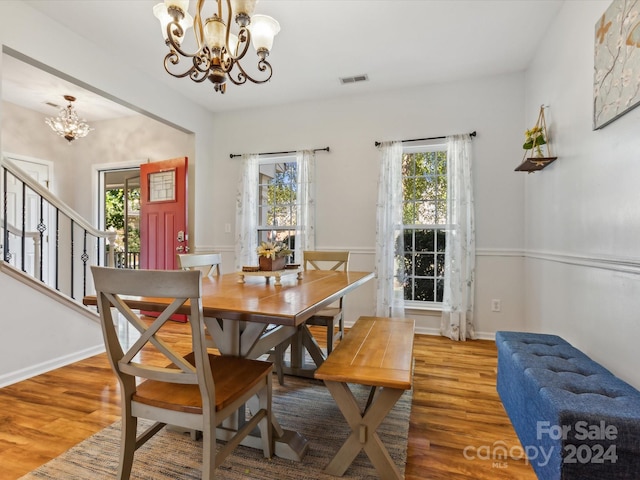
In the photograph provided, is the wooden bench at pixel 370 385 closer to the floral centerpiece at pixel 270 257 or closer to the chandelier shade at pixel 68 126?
the floral centerpiece at pixel 270 257

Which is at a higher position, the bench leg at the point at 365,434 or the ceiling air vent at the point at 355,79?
the ceiling air vent at the point at 355,79

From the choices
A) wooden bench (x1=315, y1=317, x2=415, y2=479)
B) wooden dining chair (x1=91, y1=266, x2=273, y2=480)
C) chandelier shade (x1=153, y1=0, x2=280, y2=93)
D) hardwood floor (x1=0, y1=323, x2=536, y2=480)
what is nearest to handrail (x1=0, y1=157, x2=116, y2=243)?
hardwood floor (x1=0, y1=323, x2=536, y2=480)

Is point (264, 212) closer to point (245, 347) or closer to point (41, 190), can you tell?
point (41, 190)

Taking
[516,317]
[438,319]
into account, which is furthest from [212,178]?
[516,317]

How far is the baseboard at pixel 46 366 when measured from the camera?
2424 mm

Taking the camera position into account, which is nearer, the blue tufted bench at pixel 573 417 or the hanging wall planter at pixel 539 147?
the blue tufted bench at pixel 573 417

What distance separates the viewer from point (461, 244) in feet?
11.7

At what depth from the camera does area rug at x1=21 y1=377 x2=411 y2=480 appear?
149cm

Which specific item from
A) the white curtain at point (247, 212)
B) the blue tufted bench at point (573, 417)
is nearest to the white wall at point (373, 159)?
the white curtain at point (247, 212)

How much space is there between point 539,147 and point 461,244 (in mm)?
1168

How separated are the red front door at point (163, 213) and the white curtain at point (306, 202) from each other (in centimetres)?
145

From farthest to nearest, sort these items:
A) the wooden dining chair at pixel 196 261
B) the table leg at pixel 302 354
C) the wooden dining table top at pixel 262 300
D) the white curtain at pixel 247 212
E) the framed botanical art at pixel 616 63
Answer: the white curtain at pixel 247 212 → the table leg at pixel 302 354 → the wooden dining chair at pixel 196 261 → the framed botanical art at pixel 616 63 → the wooden dining table top at pixel 262 300

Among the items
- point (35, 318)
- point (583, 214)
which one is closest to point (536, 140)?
point (583, 214)

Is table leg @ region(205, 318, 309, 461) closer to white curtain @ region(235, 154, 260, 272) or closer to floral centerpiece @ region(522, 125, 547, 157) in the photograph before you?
floral centerpiece @ region(522, 125, 547, 157)
